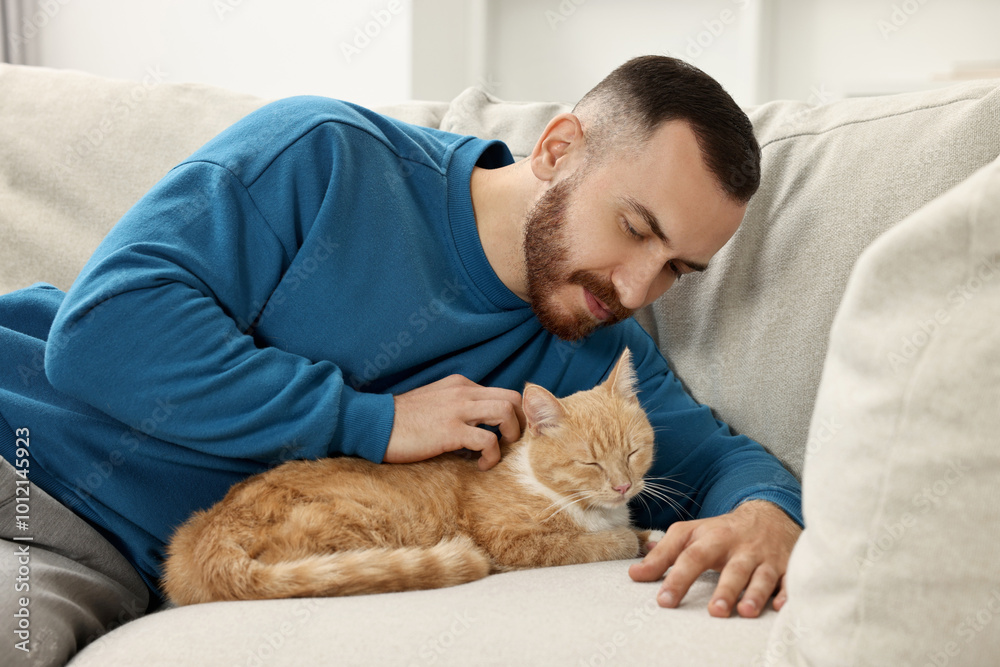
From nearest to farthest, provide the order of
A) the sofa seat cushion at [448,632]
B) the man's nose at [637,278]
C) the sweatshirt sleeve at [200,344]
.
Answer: the sofa seat cushion at [448,632], the sweatshirt sleeve at [200,344], the man's nose at [637,278]

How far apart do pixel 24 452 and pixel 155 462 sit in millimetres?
203

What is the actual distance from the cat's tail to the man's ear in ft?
2.53

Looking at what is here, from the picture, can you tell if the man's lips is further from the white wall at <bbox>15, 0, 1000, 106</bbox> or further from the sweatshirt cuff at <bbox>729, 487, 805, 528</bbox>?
the white wall at <bbox>15, 0, 1000, 106</bbox>

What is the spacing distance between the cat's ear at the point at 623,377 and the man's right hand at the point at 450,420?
20cm

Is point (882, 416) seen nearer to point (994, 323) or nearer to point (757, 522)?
point (994, 323)

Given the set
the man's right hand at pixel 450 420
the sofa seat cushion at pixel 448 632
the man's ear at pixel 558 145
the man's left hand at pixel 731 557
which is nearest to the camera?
the sofa seat cushion at pixel 448 632

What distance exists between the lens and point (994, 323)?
65cm

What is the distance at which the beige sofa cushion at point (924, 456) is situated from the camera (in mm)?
641

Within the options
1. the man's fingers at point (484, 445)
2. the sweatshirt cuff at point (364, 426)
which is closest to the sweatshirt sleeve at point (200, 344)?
the sweatshirt cuff at point (364, 426)

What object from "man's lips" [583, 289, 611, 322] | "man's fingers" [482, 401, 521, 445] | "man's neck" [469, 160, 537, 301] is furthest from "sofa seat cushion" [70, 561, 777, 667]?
"man's neck" [469, 160, 537, 301]

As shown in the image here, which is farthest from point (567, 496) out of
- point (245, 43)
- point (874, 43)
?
point (874, 43)

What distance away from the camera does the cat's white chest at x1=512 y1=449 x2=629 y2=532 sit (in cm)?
134

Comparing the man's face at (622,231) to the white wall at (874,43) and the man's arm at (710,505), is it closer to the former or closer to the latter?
the man's arm at (710,505)

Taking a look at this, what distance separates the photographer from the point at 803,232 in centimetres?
143
